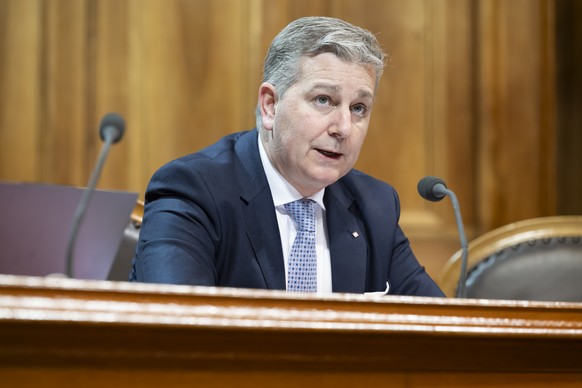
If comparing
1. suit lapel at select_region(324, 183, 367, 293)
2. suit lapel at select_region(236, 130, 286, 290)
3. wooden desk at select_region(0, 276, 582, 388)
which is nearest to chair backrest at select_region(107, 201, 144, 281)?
suit lapel at select_region(236, 130, 286, 290)

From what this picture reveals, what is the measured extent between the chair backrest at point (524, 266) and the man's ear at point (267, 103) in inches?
28.3

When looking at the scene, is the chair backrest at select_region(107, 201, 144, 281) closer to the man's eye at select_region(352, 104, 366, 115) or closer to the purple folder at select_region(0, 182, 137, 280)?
the purple folder at select_region(0, 182, 137, 280)

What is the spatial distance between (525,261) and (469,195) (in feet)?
4.48

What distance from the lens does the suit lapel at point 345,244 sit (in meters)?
2.16

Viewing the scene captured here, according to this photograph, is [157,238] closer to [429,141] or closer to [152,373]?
[152,373]

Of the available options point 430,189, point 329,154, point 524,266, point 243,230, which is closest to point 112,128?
point 243,230

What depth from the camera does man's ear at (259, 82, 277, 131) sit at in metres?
2.19

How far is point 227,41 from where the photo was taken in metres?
3.69

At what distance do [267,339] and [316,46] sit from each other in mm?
1259

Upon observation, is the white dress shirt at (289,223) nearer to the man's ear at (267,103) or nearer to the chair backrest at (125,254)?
the man's ear at (267,103)

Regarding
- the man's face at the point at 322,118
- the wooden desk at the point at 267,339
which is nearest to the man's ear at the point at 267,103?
the man's face at the point at 322,118

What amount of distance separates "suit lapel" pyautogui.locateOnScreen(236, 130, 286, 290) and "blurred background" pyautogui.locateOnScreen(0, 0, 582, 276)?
4.87 feet

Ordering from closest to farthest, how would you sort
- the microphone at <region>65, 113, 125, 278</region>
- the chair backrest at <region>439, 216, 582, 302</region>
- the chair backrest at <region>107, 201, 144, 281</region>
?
the microphone at <region>65, 113, 125, 278</region> < the chair backrest at <region>107, 201, 144, 281</region> < the chair backrest at <region>439, 216, 582, 302</region>

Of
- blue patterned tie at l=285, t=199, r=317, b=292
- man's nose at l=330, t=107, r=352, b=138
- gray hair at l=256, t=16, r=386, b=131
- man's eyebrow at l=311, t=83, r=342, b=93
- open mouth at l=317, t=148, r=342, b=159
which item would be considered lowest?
blue patterned tie at l=285, t=199, r=317, b=292
